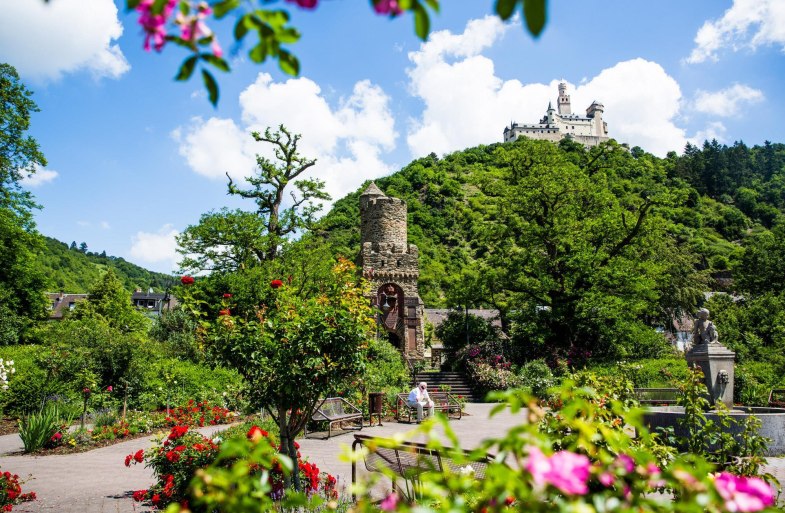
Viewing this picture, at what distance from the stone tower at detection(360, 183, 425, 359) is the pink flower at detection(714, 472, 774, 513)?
27.8 m

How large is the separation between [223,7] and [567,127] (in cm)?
14470

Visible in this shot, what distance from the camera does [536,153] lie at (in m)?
29.6

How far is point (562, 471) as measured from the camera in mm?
1128

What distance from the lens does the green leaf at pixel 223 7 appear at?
119 cm

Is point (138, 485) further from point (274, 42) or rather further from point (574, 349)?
point (574, 349)

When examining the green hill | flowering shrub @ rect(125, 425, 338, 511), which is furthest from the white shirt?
the green hill

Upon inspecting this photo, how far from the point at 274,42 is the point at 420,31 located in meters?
0.37

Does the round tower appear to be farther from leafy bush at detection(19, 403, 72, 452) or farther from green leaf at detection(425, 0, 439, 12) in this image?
green leaf at detection(425, 0, 439, 12)

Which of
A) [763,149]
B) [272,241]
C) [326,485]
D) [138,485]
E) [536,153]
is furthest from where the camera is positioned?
[763,149]

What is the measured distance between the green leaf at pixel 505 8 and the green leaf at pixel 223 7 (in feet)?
1.88

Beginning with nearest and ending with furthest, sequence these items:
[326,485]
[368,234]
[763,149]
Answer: [326,485], [368,234], [763,149]

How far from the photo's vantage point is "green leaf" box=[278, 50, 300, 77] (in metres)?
1.37

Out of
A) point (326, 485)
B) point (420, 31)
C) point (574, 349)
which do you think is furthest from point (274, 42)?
point (574, 349)

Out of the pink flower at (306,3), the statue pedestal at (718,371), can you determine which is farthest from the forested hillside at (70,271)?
the pink flower at (306,3)
